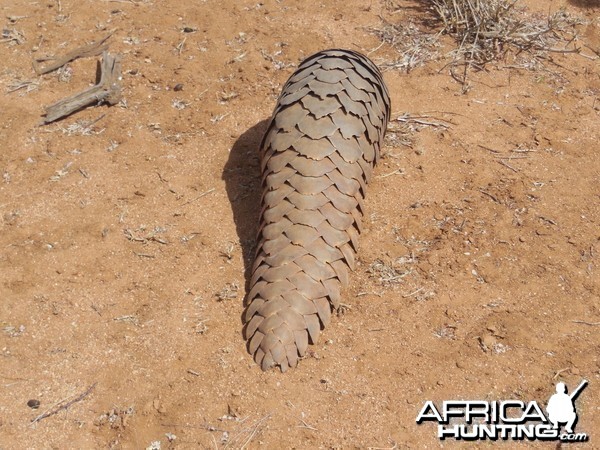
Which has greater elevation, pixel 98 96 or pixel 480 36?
pixel 480 36

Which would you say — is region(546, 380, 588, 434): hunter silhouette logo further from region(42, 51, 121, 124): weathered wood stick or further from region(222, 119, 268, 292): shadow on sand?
region(42, 51, 121, 124): weathered wood stick

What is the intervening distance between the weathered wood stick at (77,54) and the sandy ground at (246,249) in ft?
0.32

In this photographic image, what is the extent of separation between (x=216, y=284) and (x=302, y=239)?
0.63 metres

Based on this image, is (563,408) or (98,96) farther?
(98,96)

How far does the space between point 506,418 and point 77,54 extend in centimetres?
450

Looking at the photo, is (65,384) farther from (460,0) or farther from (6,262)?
(460,0)

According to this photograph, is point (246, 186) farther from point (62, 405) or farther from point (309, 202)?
point (62, 405)

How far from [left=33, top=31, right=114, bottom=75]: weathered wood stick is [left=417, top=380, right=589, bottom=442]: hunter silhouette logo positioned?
4.15m

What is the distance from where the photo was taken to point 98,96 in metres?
4.94

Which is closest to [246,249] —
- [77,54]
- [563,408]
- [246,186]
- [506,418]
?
[246,186]

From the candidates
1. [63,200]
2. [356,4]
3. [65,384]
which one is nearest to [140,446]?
[65,384]

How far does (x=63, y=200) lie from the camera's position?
424cm

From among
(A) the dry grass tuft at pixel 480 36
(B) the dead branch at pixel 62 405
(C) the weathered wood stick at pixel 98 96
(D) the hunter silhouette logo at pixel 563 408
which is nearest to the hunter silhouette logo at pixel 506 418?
(D) the hunter silhouette logo at pixel 563 408

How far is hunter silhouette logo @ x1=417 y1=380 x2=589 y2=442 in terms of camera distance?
3.03 metres
